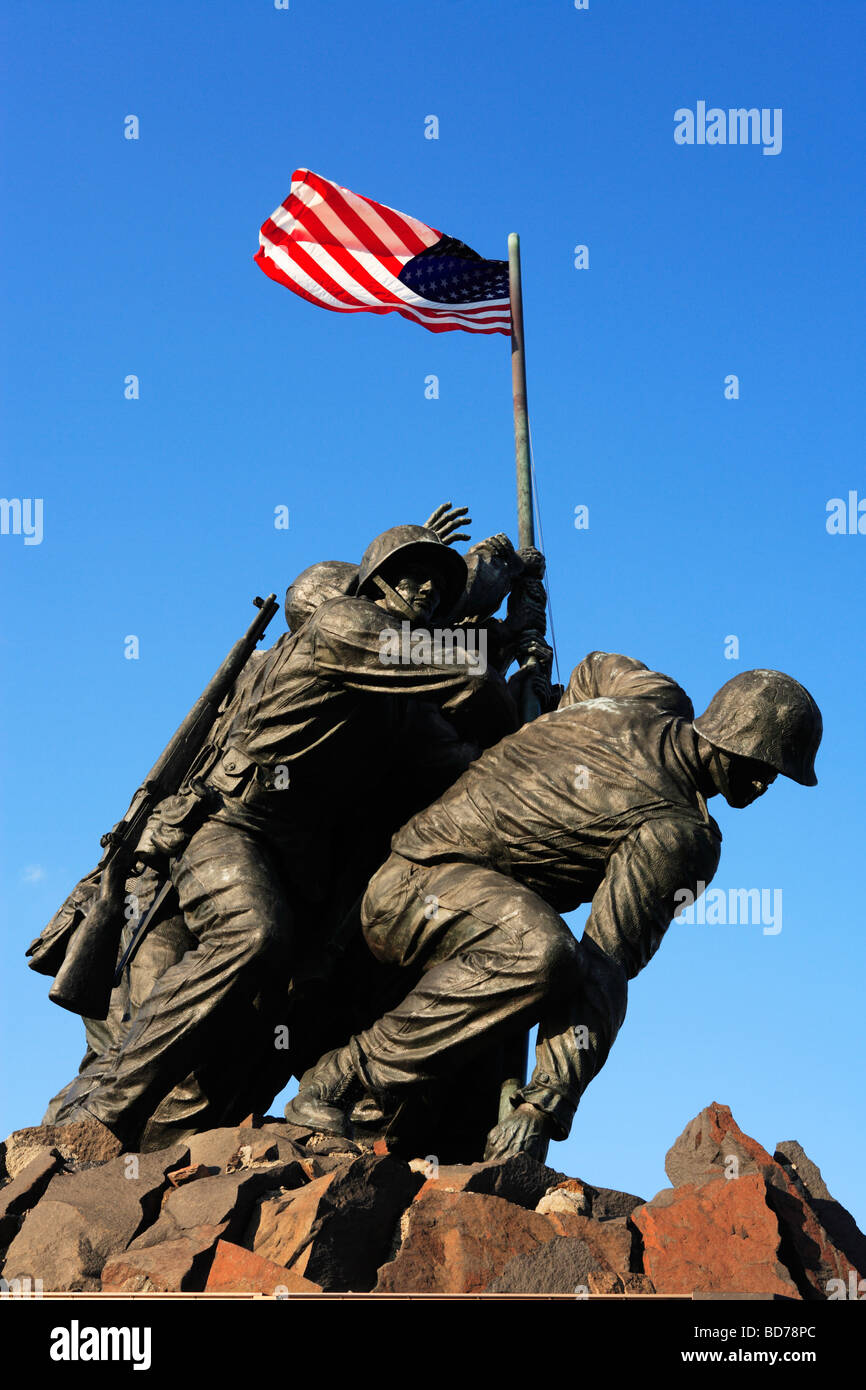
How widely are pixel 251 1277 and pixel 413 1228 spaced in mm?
614

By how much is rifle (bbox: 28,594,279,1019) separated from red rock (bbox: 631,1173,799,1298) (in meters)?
3.10

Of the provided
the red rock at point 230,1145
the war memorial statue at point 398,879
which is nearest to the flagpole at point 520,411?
the war memorial statue at point 398,879

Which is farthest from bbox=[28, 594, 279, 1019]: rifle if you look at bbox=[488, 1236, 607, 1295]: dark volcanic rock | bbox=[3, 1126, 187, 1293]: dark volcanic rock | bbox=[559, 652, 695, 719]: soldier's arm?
bbox=[488, 1236, 607, 1295]: dark volcanic rock

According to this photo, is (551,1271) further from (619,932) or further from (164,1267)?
(619,932)

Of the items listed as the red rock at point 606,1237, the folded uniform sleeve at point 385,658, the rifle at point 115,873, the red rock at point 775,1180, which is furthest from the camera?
the rifle at point 115,873

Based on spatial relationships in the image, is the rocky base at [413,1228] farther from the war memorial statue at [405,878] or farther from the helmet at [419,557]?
the helmet at [419,557]

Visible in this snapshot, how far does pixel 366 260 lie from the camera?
1130cm

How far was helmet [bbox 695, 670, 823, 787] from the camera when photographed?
7.29 meters

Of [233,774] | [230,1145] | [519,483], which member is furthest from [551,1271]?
[519,483]

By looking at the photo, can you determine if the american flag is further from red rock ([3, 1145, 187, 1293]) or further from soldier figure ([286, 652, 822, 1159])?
red rock ([3, 1145, 187, 1293])

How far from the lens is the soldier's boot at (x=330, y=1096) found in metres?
7.20

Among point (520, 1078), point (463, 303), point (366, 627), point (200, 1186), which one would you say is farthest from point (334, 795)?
point (463, 303)
